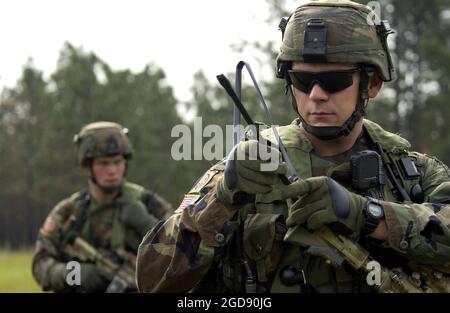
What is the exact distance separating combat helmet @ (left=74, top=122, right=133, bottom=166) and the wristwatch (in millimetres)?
4878

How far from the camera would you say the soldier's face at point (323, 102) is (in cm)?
339

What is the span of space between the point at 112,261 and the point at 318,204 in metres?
4.74

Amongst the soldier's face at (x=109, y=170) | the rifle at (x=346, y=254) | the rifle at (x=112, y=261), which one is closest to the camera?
the rifle at (x=346, y=254)

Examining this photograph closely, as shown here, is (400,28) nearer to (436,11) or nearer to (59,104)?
(436,11)

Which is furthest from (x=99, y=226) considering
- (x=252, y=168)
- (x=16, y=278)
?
(x=16, y=278)

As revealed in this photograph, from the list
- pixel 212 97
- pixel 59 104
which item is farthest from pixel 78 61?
pixel 212 97

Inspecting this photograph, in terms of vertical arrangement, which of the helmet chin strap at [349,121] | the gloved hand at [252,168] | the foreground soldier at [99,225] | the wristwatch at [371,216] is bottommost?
the foreground soldier at [99,225]

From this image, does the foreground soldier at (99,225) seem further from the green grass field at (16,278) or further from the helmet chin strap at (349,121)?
the green grass field at (16,278)

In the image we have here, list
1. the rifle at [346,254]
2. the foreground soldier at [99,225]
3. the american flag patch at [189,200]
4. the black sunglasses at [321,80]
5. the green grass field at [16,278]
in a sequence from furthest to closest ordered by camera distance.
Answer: the green grass field at [16,278] → the foreground soldier at [99,225] → the black sunglasses at [321,80] → the american flag patch at [189,200] → the rifle at [346,254]

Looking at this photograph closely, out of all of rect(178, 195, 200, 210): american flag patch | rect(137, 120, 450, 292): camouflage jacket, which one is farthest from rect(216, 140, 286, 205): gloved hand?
rect(178, 195, 200, 210): american flag patch

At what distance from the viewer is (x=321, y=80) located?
3391 millimetres

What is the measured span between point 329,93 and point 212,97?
28421 mm

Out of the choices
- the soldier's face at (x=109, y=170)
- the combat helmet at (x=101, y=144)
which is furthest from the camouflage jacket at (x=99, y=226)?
the combat helmet at (x=101, y=144)
